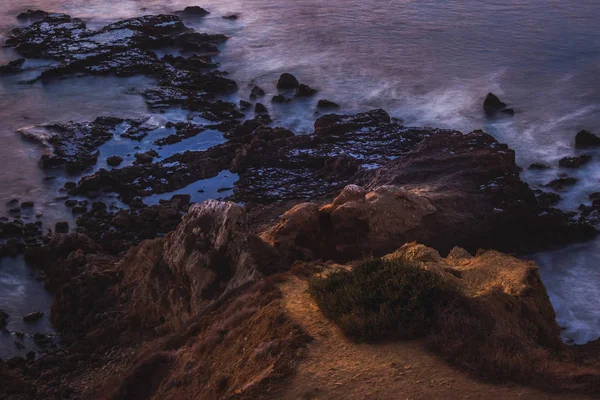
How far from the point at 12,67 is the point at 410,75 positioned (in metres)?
25.1

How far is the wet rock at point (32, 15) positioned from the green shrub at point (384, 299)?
46403 mm

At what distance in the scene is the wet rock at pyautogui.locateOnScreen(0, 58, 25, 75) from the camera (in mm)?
43094

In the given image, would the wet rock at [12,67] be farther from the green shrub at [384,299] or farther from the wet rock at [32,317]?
the green shrub at [384,299]

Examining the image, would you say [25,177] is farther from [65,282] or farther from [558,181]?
[558,181]

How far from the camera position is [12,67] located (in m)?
43.3

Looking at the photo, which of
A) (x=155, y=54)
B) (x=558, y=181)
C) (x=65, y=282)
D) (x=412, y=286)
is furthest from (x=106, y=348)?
(x=155, y=54)

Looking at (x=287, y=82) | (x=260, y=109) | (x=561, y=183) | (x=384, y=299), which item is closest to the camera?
(x=384, y=299)

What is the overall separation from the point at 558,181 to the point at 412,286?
1740 centimetres

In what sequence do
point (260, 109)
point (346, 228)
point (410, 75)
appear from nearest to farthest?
point (346, 228)
point (260, 109)
point (410, 75)

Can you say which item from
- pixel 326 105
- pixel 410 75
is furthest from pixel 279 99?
pixel 410 75

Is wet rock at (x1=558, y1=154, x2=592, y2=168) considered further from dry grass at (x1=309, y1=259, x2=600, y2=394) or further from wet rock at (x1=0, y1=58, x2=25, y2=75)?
wet rock at (x1=0, y1=58, x2=25, y2=75)

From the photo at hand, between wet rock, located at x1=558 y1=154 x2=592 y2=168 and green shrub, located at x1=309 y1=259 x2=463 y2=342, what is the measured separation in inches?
716

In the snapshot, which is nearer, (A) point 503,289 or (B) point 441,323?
(B) point 441,323

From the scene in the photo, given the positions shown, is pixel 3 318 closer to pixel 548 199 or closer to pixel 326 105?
pixel 326 105
